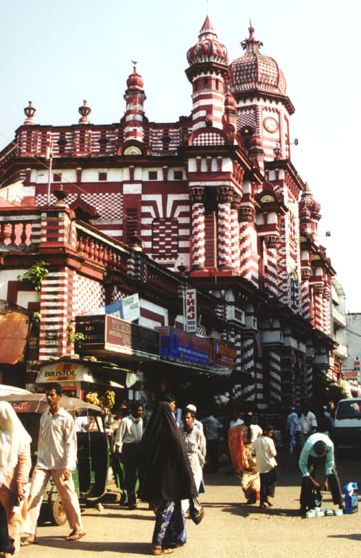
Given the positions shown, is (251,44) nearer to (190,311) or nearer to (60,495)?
(190,311)

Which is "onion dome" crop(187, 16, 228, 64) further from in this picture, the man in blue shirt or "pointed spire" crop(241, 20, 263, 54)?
the man in blue shirt

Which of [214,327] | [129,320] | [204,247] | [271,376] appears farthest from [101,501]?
[271,376]

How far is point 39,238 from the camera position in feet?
62.0

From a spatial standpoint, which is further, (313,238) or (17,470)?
(313,238)

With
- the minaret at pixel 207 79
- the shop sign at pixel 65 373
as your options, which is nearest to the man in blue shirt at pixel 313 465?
the shop sign at pixel 65 373

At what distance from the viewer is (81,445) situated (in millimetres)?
12406

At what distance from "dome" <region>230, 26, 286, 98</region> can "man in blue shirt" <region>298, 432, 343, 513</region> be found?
1625 inches

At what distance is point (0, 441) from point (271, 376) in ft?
122

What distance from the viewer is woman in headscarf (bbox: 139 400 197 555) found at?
8883 mm

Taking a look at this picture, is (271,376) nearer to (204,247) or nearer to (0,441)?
(204,247)

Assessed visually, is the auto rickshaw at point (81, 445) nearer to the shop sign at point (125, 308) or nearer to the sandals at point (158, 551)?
the sandals at point (158, 551)

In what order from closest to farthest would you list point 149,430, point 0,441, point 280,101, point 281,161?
point 0,441
point 149,430
point 281,161
point 280,101

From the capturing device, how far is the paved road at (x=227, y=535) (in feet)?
29.0

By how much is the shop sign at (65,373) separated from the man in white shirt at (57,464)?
742 cm
